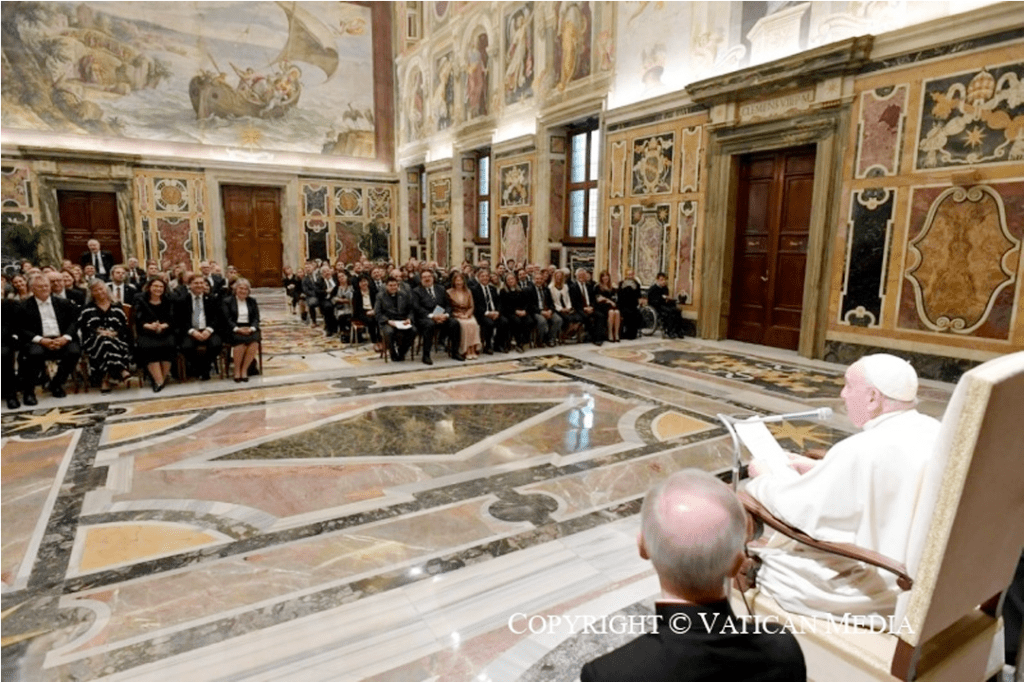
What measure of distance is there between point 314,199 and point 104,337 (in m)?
12.5

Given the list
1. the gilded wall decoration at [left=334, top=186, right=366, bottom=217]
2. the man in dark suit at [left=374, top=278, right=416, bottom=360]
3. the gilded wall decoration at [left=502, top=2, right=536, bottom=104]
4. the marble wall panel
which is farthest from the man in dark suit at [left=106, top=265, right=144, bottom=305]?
the gilded wall decoration at [left=334, top=186, right=366, bottom=217]

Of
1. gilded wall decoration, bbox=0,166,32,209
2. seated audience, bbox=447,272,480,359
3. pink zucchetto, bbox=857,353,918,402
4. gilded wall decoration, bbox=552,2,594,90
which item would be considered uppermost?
gilded wall decoration, bbox=552,2,594,90

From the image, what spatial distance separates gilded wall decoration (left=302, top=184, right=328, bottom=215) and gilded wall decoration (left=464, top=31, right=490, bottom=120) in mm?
5563

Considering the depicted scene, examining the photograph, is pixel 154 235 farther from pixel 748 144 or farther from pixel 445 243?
pixel 748 144

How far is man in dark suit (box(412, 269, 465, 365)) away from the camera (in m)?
7.40

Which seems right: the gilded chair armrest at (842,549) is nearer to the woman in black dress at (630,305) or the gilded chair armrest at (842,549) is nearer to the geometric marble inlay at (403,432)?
the geometric marble inlay at (403,432)

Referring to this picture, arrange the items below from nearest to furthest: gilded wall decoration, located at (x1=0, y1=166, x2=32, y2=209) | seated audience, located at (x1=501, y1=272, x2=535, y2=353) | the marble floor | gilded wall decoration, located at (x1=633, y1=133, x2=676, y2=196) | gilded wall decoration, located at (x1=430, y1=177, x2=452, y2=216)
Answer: the marble floor → seated audience, located at (x1=501, y1=272, x2=535, y2=353) → gilded wall decoration, located at (x1=633, y1=133, x2=676, y2=196) → gilded wall decoration, located at (x1=0, y1=166, x2=32, y2=209) → gilded wall decoration, located at (x1=430, y1=177, x2=452, y2=216)

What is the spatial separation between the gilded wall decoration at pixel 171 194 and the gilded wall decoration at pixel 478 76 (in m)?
8.04

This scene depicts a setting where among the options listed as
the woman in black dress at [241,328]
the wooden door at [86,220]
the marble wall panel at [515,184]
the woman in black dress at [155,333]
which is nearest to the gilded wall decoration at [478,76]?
the marble wall panel at [515,184]

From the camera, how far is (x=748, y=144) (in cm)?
811

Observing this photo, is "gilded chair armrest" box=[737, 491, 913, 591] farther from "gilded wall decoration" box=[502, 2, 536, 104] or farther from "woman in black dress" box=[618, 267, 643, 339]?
"gilded wall decoration" box=[502, 2, 536, 104]

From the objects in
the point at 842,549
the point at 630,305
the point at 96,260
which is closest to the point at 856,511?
the point at 842,549

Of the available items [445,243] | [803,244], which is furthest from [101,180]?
[803,244]

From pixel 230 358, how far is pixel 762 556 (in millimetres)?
6610
